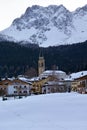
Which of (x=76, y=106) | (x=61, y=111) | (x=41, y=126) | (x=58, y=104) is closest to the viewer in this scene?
(x=41, y=126)

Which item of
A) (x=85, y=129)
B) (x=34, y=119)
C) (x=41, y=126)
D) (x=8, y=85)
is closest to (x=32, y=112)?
(x=34, y=119)

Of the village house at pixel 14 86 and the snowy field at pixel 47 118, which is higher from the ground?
the village house at pixel 14 86

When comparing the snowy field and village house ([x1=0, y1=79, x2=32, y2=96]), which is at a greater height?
village house ([x1=0, y1=79, x2=32, y2=96])

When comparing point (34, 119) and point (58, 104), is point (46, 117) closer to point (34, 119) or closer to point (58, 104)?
point (34, 119)

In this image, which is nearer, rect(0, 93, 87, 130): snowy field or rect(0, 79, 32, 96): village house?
rect(0, 93, 87, 130): snowy field

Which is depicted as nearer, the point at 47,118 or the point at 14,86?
the point at 47,118

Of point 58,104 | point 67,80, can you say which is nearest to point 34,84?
point 67,80

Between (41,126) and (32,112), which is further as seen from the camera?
(32,112)

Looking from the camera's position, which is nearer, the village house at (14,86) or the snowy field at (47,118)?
the snowy field at (47,118)

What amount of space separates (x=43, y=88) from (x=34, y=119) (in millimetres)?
109923

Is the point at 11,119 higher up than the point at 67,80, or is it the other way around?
the point at 67,80

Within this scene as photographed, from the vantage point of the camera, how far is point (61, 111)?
33.6 m

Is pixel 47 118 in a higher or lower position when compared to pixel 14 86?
lower

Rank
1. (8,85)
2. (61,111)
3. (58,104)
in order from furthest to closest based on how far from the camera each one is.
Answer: (8,85) → (58,104) → (61,111)
